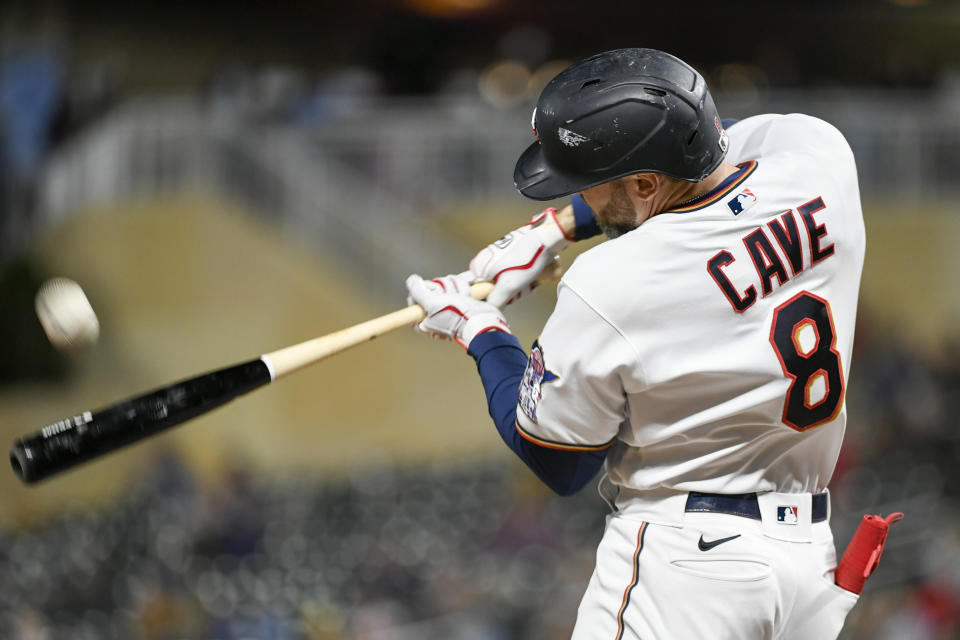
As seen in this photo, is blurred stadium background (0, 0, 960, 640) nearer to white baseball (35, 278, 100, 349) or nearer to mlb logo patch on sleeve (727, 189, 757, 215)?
white baseball (35, 278, 100, 349)

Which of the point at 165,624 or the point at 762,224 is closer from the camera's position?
the point at 762,224

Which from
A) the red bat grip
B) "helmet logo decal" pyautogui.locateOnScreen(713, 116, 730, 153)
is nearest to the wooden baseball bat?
"helmet logo decal" pyautogui.locateOnScreen(713, 116, 730, 153)

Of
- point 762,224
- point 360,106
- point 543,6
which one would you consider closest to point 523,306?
point 360,106

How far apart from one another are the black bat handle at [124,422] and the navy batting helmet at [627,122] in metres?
0.71

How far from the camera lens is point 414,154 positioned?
10141mm

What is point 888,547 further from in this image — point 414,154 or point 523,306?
point 414,154

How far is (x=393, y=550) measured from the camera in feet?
25.1

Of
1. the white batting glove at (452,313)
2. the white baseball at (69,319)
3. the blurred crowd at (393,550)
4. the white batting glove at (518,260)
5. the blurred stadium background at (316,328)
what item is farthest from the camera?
the blurred stadium background at (316,328)

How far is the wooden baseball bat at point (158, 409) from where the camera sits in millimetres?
2176

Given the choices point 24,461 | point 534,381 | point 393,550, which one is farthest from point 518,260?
point 393,550

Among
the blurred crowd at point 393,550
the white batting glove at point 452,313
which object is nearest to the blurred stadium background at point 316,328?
the blurred crowd at point 393,550

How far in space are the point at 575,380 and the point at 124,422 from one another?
84 centimetres

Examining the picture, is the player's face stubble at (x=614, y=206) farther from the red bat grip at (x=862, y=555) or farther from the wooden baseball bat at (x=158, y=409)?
the red bat grip at (x=862, y=555)

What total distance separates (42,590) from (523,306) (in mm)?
4225
